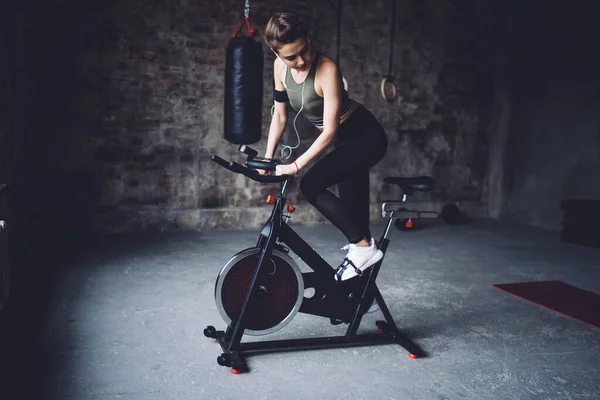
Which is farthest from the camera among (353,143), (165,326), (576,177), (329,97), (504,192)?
(504,192)

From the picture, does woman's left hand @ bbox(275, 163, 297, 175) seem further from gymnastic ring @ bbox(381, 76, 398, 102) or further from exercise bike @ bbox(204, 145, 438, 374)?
gymnastic ring @ bbox(381, 76, 398, 102)

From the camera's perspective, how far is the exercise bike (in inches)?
106

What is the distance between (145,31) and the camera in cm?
581

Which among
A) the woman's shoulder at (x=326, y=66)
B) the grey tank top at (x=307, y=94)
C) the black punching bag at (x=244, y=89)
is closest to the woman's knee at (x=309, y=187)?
the grey tank top at (x=307, y=94)

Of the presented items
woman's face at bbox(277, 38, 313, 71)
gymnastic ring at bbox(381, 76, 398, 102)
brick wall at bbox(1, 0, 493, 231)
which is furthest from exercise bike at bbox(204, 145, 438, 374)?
gymnastic ring at bbox(381, 76, 398, 102)

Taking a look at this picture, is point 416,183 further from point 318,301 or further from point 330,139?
point 318,301

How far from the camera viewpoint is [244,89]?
5.34 m

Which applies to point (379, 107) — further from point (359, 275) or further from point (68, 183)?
point (359, 275)

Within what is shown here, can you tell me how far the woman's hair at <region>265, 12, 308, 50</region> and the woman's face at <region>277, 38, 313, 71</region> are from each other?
23 mm

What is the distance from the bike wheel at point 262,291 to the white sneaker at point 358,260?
239 mm

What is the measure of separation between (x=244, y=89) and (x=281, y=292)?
3.02 meters

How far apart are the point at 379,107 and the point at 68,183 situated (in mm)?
3758

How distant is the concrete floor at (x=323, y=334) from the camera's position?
2.48 meters


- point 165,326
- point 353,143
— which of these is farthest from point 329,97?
point 165,326
